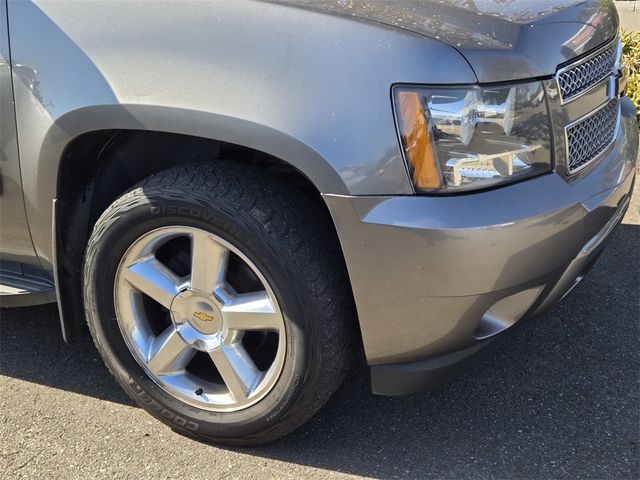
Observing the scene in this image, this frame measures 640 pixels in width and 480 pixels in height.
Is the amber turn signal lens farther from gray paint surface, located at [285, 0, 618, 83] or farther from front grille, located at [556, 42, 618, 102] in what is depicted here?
front grille, located at [556, 42, 618, 102]

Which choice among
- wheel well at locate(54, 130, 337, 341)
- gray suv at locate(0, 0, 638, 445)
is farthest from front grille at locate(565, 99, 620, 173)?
wheel well at locate(54, 130, 337, 341)

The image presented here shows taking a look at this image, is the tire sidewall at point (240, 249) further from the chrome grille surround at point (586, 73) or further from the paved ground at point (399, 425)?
the chrome grille surround at point (586, 73)

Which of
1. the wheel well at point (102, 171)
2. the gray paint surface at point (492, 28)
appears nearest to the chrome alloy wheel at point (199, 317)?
the wheel well at point (102, 171)

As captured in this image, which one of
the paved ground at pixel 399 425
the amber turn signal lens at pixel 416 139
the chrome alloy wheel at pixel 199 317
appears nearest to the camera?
the amber turn signal lens at pixel 416 139

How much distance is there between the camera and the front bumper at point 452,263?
1.95 meters

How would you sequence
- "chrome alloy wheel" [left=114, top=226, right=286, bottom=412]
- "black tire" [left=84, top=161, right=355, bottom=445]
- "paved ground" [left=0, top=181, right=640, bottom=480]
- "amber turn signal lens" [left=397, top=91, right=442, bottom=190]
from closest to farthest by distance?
"amber turn signal lens" [left=397, top=91, right=442, bottom=190], "black tire" [left=84, top=161, right=355, bottom=445], "chrome alloy wheel" [left=114, top=226, right=286, bottom=412], "paved ground" [left=0, top=181, right=640, bottom=480]

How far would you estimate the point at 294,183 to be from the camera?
7.58 ft

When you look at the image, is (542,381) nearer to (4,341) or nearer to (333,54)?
(333,54)

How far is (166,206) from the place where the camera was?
7.28 feet

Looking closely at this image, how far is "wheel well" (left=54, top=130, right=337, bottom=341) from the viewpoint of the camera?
2.37 metres

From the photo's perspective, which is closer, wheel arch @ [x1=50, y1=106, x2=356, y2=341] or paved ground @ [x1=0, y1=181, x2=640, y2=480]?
wheel arch @ [x1=50, y1=106, x2=356, y2=341]

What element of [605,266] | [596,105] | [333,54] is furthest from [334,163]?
[605,266]

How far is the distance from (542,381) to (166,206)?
61.2 inches

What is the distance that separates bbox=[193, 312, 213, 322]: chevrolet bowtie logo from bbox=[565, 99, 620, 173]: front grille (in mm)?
1203
